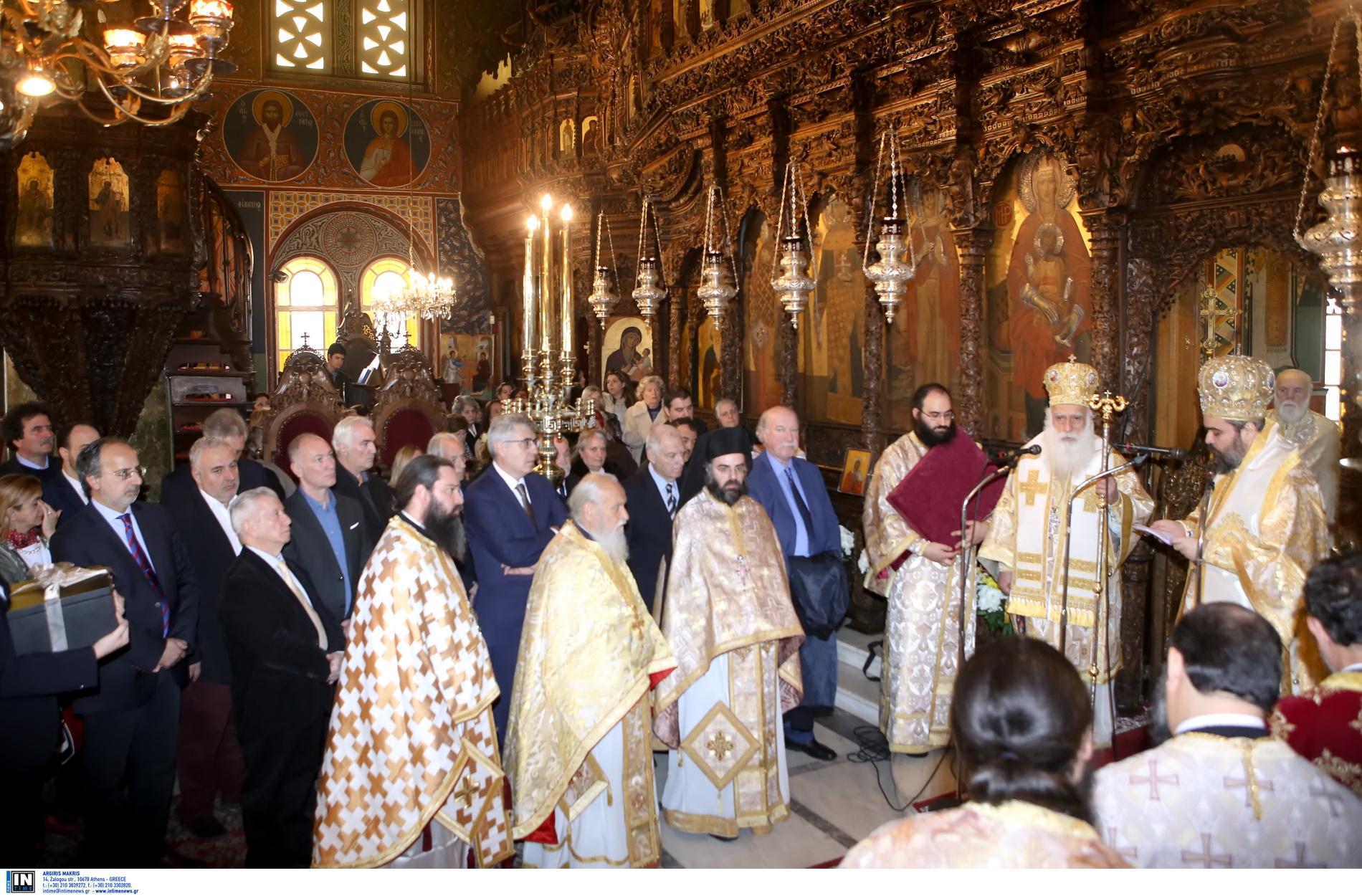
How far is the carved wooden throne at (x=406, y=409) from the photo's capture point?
8641mm

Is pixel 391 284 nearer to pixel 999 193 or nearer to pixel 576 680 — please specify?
pixel 999 193

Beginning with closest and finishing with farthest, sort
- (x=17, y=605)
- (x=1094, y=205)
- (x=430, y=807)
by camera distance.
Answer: (x=17, y=605), (x=430, y=807), (x=1094, y=205)

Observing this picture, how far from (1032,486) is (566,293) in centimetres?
230

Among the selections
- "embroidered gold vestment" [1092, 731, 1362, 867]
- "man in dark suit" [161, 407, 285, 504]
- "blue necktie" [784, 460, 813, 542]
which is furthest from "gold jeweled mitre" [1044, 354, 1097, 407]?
"man in dark suit" [161, 407, 285, 504]

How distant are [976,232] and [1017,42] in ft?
4.12

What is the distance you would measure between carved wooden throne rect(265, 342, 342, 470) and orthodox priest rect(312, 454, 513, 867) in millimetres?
5003

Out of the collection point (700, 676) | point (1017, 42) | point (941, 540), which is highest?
point (1017, 42)

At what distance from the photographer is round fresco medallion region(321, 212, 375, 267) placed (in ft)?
67.0

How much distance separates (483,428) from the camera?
31.9 ft

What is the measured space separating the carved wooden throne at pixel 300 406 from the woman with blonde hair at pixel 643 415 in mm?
2604

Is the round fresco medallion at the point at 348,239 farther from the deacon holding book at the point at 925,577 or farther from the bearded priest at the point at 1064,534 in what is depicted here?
the bearded priest at the point at 1064,534

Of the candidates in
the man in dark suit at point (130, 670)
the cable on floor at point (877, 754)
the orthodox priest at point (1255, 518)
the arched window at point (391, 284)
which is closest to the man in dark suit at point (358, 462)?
the man in dark suit at point (130, 670)

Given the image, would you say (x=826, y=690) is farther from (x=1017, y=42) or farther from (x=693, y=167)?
(x=693, y=167)

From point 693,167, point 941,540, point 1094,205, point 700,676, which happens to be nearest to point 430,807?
point 700,676
